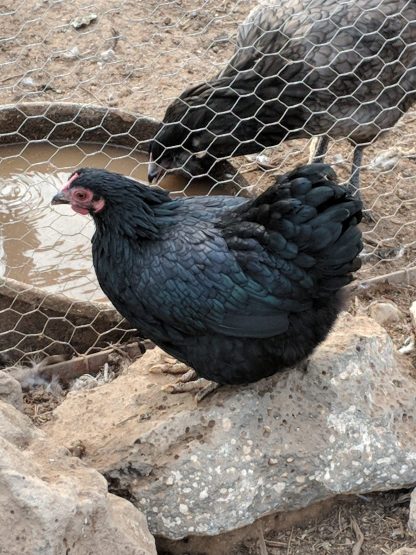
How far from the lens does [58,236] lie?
390 centimetres

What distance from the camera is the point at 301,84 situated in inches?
145

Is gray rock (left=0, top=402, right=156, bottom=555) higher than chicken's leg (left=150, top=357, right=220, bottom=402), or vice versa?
gray rock (left=0, top=402, right=156, bottom=555)

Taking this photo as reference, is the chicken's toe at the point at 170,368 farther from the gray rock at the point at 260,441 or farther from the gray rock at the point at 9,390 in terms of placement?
the gray rock at the point at 9,390

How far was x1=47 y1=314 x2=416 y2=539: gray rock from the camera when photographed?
8.36 feet

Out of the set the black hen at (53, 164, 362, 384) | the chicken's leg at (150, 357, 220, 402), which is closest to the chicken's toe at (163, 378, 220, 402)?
the chicken's leg at (150, 357, 220, 402)

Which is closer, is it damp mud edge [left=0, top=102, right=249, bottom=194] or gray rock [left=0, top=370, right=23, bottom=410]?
gray rock [left=0, top=370, right=23, bottom=410]

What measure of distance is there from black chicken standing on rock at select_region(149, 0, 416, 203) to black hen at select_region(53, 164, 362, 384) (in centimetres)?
106

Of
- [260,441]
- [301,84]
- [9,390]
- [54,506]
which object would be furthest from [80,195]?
[301,84]

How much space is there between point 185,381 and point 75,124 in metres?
1.61

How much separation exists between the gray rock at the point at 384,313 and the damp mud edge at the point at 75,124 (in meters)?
0.95

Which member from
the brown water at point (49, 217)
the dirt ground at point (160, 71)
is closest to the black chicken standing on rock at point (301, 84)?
the brown water at point (49, 217)

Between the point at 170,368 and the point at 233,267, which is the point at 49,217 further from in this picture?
the point at 233,267

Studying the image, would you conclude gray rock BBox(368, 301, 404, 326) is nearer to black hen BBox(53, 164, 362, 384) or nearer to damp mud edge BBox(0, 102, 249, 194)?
black hen BBox(53, 164, 362, 384)

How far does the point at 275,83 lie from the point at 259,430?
5.40 ft
